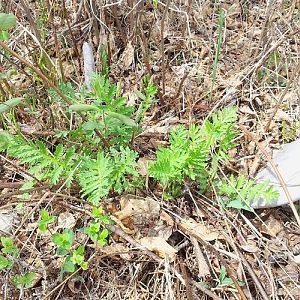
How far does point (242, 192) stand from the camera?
5.57 feet

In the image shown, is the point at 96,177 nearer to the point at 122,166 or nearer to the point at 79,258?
the point at 122,166

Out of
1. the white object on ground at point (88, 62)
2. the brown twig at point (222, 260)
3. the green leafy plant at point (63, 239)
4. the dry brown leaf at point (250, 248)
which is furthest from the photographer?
the white object on ground at point (88, 62)

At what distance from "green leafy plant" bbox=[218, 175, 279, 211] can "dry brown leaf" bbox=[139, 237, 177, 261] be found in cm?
28

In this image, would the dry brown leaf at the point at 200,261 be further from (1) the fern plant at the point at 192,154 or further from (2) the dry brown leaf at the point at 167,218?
(1) the fern plant at the point at 192,154

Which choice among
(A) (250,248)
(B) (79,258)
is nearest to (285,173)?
(A) (250,248)

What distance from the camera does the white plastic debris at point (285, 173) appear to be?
1775 mm

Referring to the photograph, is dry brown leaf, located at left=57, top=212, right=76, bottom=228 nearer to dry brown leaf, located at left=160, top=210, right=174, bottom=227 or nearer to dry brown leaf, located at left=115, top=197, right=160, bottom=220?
dry brown leaf, located at left=115, top=197, right=160, bottom=220

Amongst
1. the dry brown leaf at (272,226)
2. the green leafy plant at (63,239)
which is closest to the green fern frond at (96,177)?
the green leafy plant at (63,239)

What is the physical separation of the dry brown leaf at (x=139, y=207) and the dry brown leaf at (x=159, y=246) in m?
0.10

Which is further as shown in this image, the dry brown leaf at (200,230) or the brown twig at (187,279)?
the dry brown leaf at (200,230)

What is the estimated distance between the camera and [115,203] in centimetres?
179

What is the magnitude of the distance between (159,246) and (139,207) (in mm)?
173

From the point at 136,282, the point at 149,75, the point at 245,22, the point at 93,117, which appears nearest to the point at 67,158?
the point at 93,117

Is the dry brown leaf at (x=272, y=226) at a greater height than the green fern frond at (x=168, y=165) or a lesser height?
lesser
